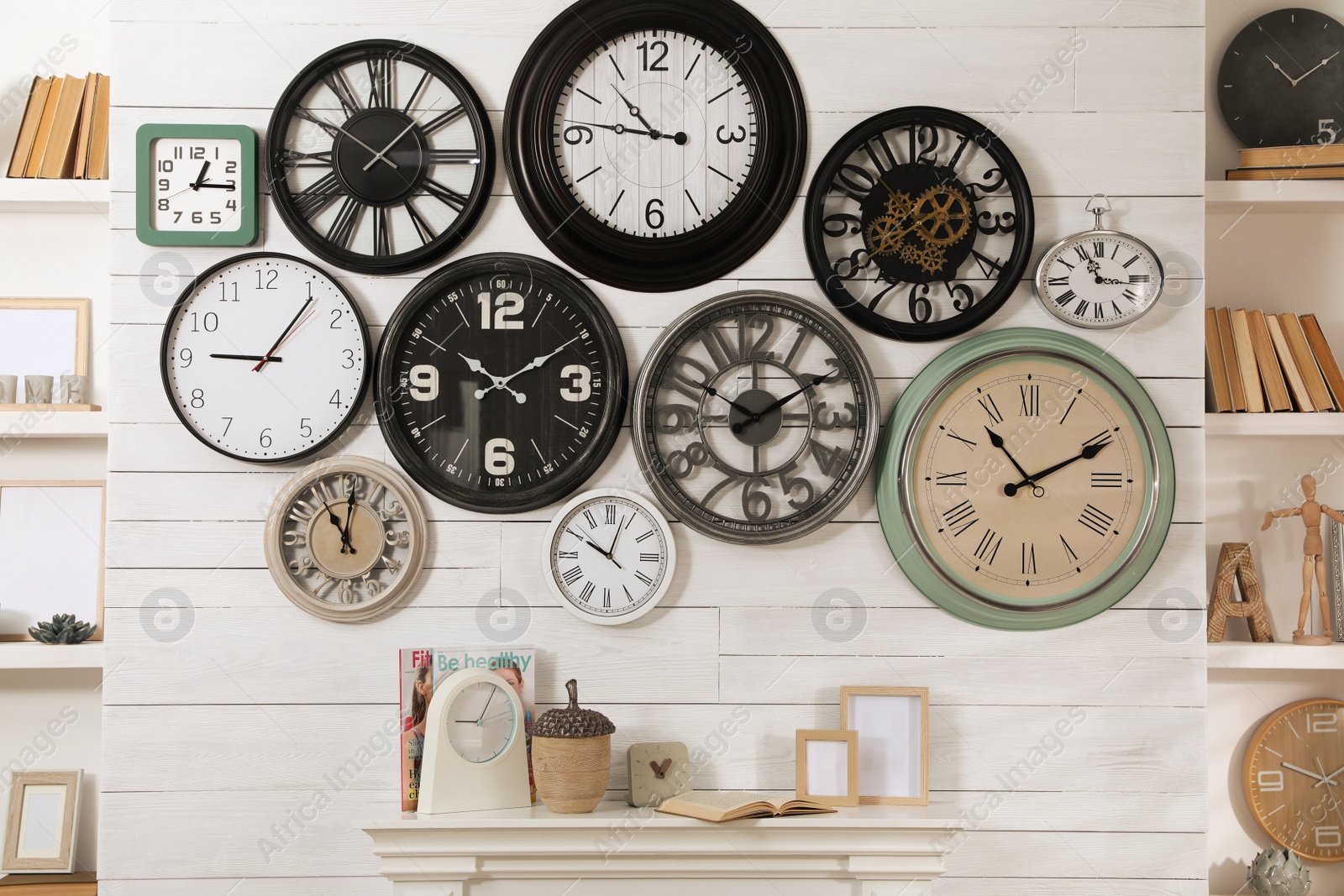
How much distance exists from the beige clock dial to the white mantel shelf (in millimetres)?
883

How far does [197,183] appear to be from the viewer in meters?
1.88

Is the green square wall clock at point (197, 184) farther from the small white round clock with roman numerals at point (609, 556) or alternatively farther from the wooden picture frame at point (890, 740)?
the wooden picture frame at point (890, 740)

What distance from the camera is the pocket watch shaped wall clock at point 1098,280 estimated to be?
1876 millimetres

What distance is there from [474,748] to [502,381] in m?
0.71

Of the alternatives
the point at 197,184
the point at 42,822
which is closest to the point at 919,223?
the point at 197,184

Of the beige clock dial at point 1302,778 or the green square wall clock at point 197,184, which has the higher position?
the green square wall clock at point 197,184

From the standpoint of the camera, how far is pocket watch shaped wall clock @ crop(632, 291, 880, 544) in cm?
186

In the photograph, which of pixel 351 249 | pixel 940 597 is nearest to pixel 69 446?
pixel 351 249

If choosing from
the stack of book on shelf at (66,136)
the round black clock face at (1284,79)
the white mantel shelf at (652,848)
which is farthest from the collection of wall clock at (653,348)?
the round black clock face at (1284,79)

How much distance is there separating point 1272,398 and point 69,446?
268cm

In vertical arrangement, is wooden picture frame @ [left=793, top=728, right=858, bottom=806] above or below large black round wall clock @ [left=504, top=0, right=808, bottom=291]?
below

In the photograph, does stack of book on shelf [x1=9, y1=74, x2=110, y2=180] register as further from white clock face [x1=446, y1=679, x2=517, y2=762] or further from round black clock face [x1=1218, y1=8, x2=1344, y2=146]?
round black clock face [x1=1218, y1=8, x2=1344, y2=146]

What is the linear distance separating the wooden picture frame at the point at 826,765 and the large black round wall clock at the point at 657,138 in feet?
3.09

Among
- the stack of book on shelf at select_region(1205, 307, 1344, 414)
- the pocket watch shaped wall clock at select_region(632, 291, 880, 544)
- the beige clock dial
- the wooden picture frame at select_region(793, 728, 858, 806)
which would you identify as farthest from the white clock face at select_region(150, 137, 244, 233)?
the beige clock dial
